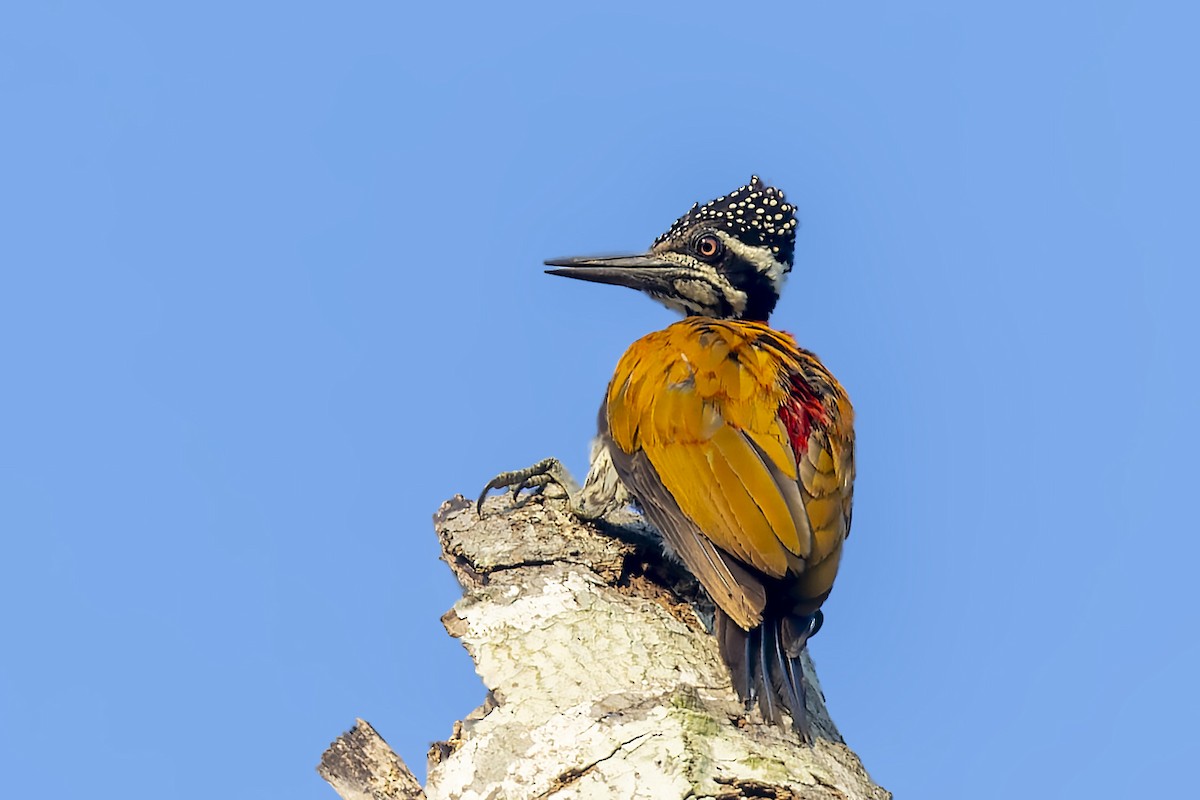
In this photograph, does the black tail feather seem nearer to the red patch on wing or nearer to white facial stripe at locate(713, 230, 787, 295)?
the red patch on wing

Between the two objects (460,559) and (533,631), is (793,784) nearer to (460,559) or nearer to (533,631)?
(533,631)

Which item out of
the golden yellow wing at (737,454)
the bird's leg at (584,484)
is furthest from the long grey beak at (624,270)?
the bird's leg at (584,484)

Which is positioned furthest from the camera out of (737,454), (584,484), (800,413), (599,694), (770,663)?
(584,484)

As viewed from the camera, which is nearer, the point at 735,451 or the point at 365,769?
the point at 365,769

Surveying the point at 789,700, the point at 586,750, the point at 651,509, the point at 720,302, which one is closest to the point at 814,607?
the point at 789,700

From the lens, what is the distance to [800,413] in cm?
533

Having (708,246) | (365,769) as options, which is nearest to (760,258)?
(708,246)

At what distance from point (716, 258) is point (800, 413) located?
59.9 inches

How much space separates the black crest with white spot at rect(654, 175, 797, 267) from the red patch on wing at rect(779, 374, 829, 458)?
51.7 inches

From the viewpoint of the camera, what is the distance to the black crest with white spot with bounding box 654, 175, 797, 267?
6.62 metres

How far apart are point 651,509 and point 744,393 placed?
607 mm

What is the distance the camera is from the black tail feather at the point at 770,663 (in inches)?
171

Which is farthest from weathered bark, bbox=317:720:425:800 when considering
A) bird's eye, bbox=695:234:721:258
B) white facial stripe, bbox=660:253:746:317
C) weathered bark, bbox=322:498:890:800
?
bird's eye, bbox=695:234:721:258

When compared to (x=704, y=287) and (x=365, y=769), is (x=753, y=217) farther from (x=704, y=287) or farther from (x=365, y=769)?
(x=365, y=769)
